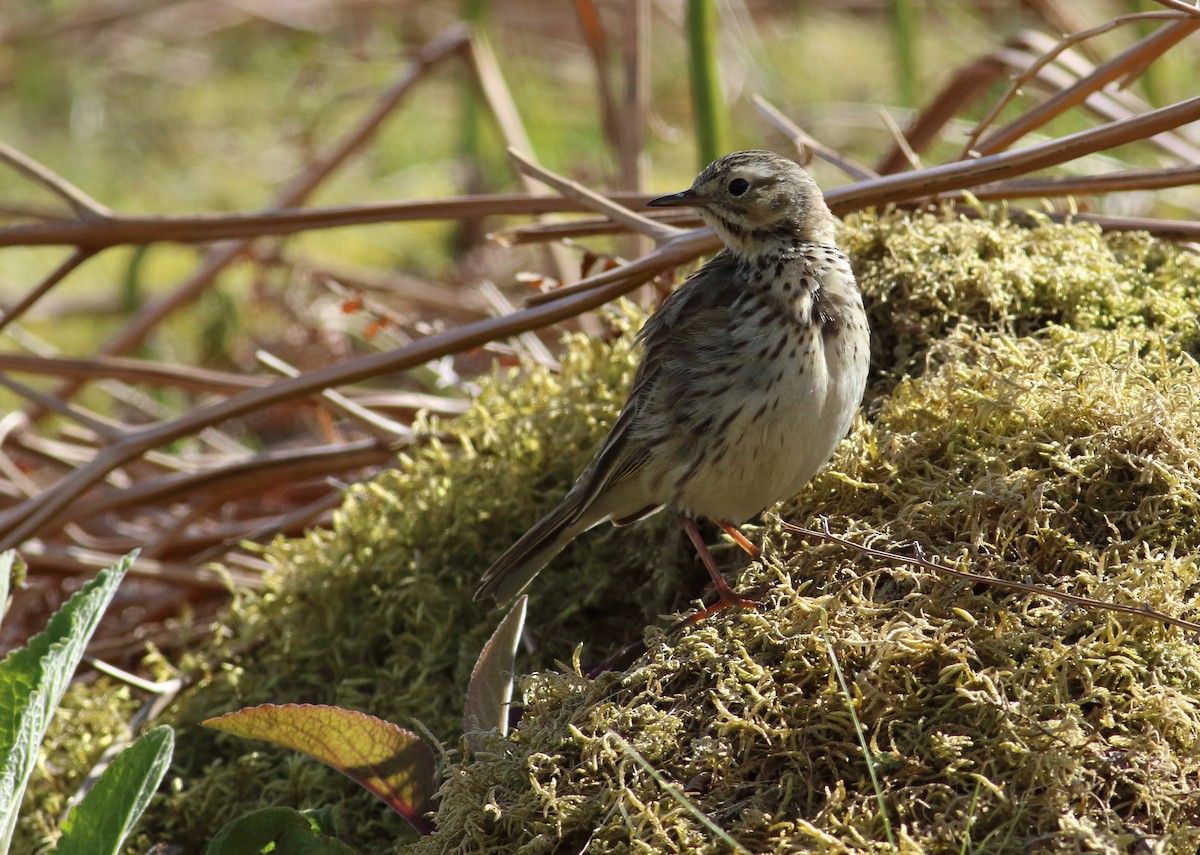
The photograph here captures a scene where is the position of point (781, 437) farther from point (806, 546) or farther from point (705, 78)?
point (705, 78)

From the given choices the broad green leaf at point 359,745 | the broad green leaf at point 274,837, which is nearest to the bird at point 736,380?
the broad green leaf at point 359,745

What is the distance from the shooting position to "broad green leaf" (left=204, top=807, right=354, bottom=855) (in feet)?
8.58

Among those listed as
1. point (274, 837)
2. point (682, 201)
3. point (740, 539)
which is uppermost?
point (682, 201)

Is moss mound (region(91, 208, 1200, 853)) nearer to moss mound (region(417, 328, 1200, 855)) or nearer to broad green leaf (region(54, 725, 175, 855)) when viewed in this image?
moss mound (region(417, 328, 1200, 855))

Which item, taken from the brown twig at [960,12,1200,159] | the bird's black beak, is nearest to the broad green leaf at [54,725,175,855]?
the bird's black beak

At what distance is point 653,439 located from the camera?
10.2 feet

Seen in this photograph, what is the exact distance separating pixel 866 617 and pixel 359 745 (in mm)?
1128

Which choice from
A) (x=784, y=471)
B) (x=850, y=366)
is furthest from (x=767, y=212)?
(x=784, y=471)

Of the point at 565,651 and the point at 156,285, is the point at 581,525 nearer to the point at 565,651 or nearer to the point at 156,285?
the point at 565,651

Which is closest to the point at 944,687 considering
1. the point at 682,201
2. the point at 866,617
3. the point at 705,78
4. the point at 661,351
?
the point at 866,617

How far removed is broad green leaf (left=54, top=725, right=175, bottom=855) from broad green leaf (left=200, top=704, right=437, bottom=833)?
0.16m

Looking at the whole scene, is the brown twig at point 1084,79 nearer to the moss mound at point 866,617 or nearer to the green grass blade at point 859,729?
the moss mound at point 866,617

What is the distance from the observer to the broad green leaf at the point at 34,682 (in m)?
2.52

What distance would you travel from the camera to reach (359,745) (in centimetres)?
269
